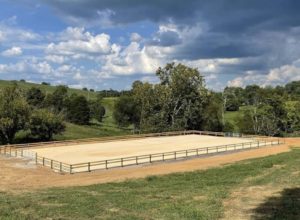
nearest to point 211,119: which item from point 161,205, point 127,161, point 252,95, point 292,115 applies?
point 292,115

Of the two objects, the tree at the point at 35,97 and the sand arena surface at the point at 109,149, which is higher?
the tree at the point at 35,97

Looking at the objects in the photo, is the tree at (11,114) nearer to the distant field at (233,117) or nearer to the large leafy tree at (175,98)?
the large leafy tree at (175,98)

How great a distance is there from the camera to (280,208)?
13.5 meters

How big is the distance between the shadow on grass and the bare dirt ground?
573 inches

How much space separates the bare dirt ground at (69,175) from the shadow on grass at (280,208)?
14562 mm

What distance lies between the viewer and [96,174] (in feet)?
108

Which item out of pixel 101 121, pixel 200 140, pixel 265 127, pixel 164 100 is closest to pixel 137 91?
pixel 164 100

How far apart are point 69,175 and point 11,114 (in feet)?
92.7

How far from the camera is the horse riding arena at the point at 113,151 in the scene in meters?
37.8

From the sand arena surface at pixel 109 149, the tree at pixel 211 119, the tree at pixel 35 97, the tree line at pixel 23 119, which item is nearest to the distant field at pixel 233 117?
the tree at pixel 211 119

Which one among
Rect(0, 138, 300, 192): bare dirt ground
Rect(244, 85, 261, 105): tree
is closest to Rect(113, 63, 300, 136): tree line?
Rect(244, 85, 261, 105): tree

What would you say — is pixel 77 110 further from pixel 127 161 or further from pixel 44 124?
pixel 127 161

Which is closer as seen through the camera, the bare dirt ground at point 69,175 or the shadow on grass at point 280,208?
the shadow on grass at point 280,208

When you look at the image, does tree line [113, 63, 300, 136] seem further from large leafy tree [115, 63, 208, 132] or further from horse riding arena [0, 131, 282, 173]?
horse riding arena [0, 131, 282, 173]
